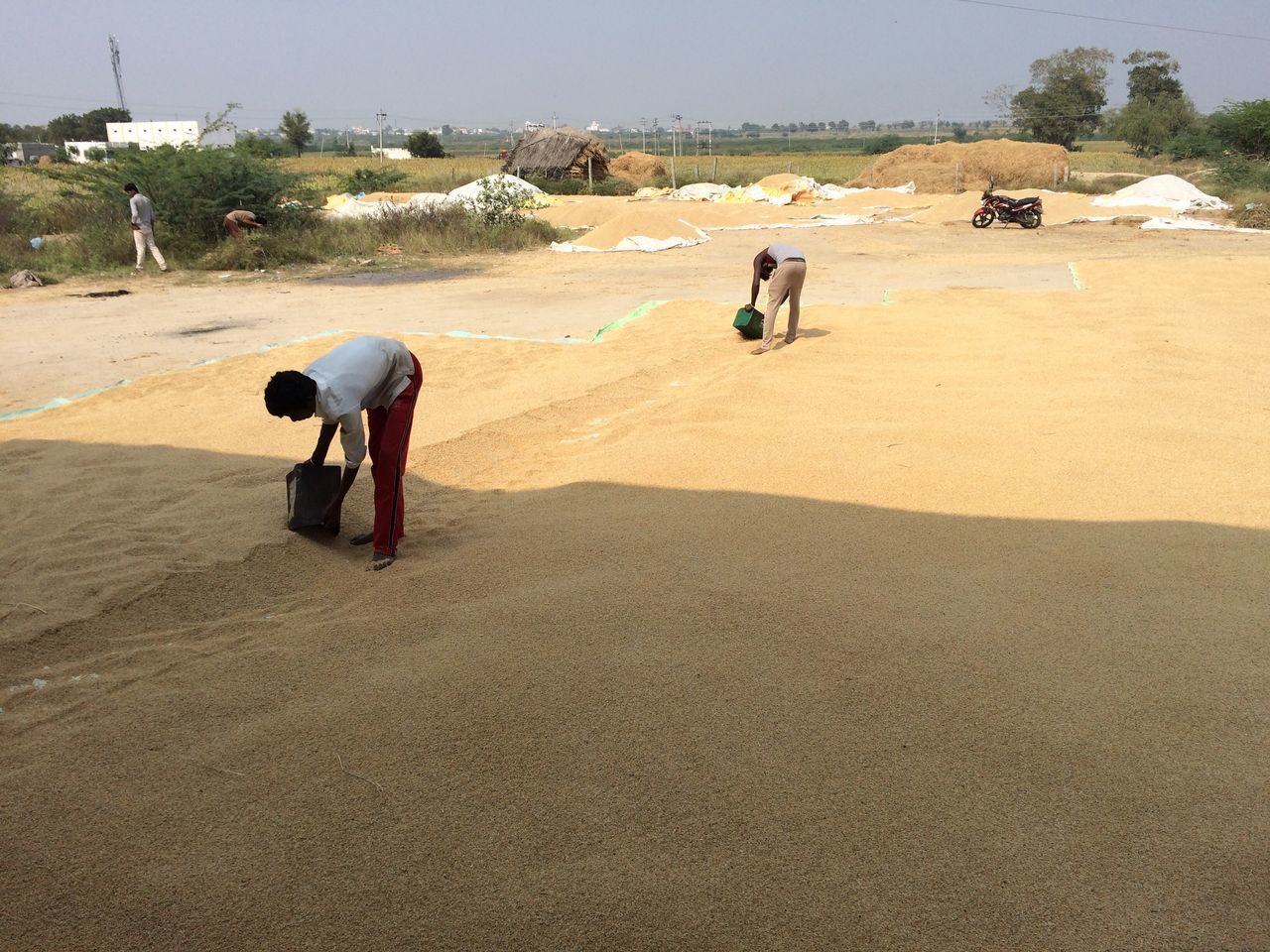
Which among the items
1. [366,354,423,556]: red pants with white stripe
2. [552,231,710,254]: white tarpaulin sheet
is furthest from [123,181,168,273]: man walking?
[366,354,423,556]: red pants with white stripe

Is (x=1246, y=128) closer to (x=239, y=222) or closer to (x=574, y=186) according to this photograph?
(x=574, y=186)

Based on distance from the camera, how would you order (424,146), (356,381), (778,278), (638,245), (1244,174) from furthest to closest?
(424,146), (1244,174), (638,245), (778,278), (356,381)

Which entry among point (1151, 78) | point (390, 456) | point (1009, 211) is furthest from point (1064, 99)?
point (390, 456)

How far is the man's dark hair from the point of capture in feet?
11.4

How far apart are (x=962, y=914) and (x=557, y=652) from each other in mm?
1491

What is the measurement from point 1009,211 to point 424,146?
4557 cm

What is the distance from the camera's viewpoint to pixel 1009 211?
2050cm

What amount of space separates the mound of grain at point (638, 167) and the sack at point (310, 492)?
34.0 metres

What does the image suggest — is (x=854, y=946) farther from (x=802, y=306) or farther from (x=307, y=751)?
(x=802, y=306)

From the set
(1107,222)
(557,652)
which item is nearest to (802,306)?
(557,652)

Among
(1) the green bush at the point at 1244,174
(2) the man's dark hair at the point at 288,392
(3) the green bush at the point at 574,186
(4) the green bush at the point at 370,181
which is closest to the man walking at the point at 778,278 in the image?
(2) the man's dark hair at the point at 288,392

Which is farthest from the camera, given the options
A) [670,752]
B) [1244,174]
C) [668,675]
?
[1244,174]

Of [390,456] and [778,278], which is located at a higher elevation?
[778,278]

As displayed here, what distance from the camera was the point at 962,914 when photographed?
6.49ft
